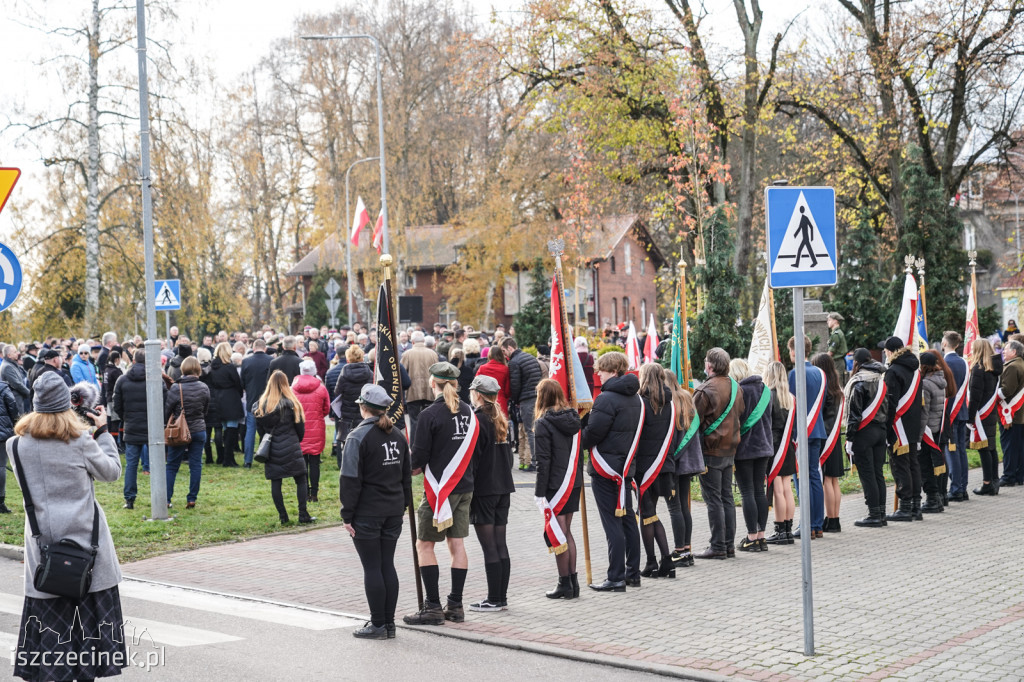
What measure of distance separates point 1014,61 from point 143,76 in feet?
67.5

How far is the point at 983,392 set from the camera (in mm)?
14383

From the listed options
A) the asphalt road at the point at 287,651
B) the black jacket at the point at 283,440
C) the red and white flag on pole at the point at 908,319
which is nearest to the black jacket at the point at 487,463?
the asphalt road at the point at 287,651

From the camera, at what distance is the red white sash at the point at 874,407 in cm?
1190

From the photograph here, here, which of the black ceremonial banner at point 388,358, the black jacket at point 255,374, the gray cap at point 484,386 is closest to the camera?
the gray cap at point 484,386

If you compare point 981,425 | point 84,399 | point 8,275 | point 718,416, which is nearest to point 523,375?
point 718,416

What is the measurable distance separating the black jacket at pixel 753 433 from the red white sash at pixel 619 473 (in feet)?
5.74

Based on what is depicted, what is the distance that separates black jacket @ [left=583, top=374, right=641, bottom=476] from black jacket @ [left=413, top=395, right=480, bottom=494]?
Result: 51.7 inches

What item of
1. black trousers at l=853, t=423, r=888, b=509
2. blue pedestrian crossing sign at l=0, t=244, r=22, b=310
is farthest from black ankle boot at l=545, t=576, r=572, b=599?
blue pedestrian crossing sign at l=0, t=244, r=22, b=310

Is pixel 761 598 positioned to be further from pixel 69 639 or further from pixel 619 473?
pixel 69 639

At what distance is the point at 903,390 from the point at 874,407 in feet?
1.76

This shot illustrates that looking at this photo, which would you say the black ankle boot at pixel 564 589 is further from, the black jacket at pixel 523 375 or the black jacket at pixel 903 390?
the black jacket at pixel 523 375

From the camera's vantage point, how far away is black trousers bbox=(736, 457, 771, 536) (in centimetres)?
1078

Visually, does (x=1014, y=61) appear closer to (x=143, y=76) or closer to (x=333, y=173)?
(x=143, y=76)

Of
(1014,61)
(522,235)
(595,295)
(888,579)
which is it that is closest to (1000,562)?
(888,579)
